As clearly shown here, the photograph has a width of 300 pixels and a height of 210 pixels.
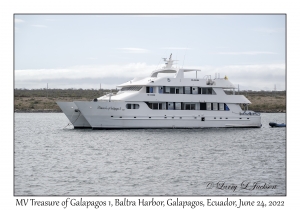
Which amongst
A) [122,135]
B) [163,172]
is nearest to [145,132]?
[122,135]

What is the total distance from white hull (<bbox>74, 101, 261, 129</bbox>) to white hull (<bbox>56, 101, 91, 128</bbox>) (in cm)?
226

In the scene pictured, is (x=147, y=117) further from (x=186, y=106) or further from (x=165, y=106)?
(x=186, y=106)

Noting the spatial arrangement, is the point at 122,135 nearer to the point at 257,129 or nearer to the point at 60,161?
the point at 60,161

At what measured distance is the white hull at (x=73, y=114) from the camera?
44781 mm

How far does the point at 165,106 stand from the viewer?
45.5 metres

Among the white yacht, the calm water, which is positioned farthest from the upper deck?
the calm water

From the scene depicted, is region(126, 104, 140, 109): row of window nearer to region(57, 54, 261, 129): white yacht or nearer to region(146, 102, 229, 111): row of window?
region(57, 54, 261, 129): white yacht

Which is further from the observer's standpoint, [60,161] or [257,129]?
[257,129]

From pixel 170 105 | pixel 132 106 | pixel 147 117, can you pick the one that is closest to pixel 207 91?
pixel 170 105

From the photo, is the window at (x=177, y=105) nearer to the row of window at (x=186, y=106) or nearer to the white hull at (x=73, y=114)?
the row of window at (x=186, y=106)

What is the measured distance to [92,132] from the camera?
4297 cm

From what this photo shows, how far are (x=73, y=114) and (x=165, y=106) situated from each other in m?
7.67

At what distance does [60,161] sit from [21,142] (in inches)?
367
